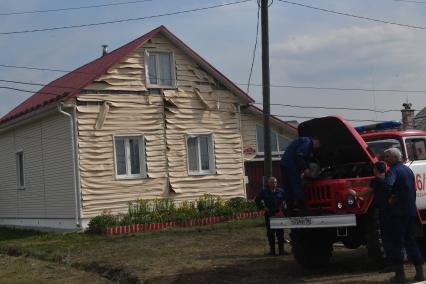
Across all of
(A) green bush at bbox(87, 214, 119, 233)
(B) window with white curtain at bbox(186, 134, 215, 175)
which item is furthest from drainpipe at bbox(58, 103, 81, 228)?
(B) window with white curtain at bbox(186, 134, 215, 175)

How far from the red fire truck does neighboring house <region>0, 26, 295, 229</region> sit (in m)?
9.88

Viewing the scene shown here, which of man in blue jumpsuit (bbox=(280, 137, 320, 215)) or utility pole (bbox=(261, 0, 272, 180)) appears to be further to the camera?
utility pole (bbox=(261, 0, 272, 180))

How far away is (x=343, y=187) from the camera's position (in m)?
9.72

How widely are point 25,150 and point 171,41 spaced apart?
6.51 metres

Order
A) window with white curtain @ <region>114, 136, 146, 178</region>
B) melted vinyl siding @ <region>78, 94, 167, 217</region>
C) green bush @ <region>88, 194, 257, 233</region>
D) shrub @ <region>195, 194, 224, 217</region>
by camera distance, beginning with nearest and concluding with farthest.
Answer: green bush @ <region>88, 194, 257, 233</region> < melted vinyl siding @ <region>78, 94, 167, 217</region> < window with white curtain @ <region>114, 136, 146, 178</region> < shrub @ <region>195, 194, 224, 217</region>

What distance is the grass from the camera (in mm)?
10406

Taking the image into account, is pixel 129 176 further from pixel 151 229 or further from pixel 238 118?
pixel 238 118

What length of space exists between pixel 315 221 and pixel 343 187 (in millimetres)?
665

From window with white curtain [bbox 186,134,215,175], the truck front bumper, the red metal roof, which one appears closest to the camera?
the truck front bumper

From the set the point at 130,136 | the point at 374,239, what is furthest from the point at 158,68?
the point at 374,239

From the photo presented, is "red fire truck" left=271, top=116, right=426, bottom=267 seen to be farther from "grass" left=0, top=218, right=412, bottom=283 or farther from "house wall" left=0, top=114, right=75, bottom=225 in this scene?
"house wall" left=0, top=114, right=75, bottom=225

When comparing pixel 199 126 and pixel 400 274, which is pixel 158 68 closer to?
pixel 199 126

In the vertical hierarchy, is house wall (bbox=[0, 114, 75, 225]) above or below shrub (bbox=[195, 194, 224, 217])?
above

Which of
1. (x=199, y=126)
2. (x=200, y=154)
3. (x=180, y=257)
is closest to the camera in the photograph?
(x=180, y=257)
